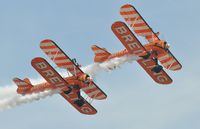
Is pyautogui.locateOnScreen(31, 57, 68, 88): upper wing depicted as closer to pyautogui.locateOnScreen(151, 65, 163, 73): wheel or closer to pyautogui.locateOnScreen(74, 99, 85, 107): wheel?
pyautogui.locateOnScreen(74, 99, 85, 107): wheel

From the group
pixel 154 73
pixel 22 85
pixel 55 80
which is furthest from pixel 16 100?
pixel 154 73

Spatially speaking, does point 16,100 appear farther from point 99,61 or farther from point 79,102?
point 99,61

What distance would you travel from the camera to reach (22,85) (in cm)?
12112

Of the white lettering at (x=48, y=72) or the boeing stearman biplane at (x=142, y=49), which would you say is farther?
the boeing stearman biplane at (x=142, y=49)

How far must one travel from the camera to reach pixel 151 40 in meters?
118

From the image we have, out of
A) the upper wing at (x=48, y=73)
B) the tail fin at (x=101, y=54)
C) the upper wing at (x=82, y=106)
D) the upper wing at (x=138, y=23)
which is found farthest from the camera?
the upper wing at (x=82, y=106)

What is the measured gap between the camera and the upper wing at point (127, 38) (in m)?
115

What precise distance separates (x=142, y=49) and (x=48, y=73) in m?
8.92

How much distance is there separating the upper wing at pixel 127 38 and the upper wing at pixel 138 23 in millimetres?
2221

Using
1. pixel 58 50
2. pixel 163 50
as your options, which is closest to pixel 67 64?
pixel 58 50

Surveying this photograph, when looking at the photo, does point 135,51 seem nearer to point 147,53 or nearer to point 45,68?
point 147,53

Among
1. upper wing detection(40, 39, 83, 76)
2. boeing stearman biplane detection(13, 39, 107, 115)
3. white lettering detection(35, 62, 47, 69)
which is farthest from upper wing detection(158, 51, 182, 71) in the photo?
white lettering detection(35, 62, 47, 69)

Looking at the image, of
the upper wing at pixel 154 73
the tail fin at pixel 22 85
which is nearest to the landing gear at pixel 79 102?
the tail fin at pixel 22 85

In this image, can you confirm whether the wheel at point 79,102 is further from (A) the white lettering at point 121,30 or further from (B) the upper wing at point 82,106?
(A) the white lettering at point 121,30
